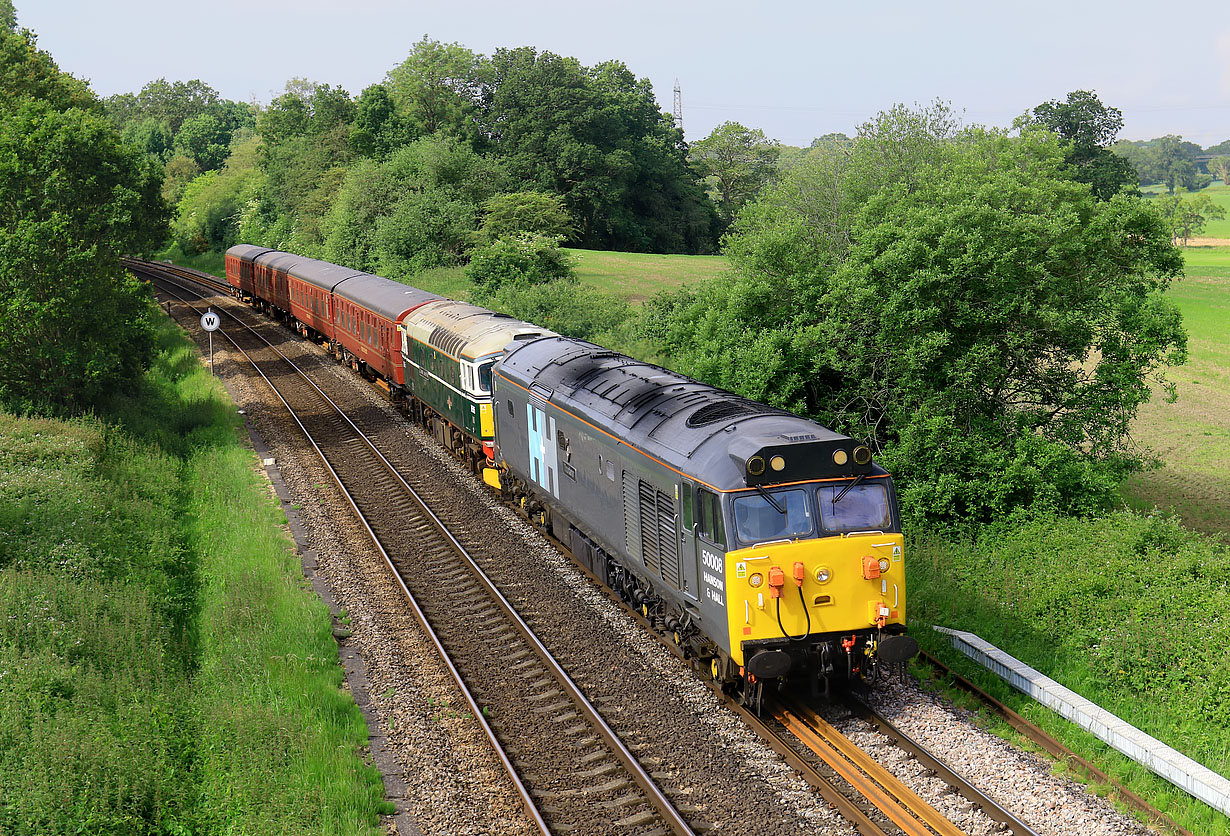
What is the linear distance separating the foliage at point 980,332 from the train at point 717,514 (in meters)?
5.66

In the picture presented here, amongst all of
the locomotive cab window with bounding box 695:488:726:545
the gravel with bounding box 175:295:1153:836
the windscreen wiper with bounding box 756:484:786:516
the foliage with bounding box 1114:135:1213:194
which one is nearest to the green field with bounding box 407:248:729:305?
the gravel with bounding box 175:295:1153:836

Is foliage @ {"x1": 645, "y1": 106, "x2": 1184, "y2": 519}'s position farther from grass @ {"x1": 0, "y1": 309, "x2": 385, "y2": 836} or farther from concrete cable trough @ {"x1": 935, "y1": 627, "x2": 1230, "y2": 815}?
grass @ {"x1": 0, "y1": 309, "x2": 385, "y2": 836}

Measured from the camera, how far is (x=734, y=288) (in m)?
23.7

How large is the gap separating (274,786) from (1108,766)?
936 centimetres

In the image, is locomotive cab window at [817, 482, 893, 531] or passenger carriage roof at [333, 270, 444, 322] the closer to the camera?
locomotive cab window at [817, 482, 893, 531]

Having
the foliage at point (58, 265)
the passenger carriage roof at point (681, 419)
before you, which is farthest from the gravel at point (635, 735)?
the foliage at point (58, 265)

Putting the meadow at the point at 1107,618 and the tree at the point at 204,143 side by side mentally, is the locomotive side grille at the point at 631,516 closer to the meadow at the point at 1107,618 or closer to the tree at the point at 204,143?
the meadow at the point at 1107,618

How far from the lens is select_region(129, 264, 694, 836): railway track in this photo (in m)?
10.4

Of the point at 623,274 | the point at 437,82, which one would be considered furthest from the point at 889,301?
the point at 437,82

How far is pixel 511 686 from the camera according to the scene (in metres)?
13.6

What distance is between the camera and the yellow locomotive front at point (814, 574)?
1121cm

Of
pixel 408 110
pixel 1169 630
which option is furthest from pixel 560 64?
pixel 1169 630

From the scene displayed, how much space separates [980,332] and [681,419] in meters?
10.1

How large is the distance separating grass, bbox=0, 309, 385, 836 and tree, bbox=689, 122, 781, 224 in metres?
83.4
